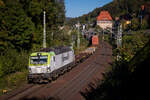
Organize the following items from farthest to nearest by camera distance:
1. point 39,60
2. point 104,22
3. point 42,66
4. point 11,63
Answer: point 104,22, point 11,63, point 39,60, point 42,66

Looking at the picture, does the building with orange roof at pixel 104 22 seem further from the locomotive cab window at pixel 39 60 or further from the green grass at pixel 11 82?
the locomotive cab window at pixel 39 60

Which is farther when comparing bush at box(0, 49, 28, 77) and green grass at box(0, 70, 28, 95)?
bush at box(0, 49, 28, 77)

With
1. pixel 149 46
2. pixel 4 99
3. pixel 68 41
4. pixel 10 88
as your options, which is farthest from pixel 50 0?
pixel 149 46

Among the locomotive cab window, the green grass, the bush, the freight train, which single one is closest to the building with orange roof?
the bush

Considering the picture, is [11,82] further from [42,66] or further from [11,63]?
[42,66]

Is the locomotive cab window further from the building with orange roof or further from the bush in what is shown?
the building with orange roof

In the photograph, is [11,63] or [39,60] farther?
[11,63]

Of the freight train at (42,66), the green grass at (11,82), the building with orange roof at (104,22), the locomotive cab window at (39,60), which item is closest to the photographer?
the green grass at (11,82)

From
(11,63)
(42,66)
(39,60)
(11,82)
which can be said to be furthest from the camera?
(11,63)

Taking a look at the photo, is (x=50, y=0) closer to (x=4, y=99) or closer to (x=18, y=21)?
(x=18, y=21)

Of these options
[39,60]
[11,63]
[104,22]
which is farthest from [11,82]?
[104,22]

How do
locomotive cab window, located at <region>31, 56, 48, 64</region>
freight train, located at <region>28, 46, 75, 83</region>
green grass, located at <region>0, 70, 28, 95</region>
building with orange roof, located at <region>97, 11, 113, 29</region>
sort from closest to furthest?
green grass, located at <region>0, 70, 28, 95</region>
freight train, located at <region>28, 46, 75, 83</region>
locomotive cab window, located at <region>31, 56, 48, 64</region>
building with orange roof, located at <region>97, 11, 113, 29</region>

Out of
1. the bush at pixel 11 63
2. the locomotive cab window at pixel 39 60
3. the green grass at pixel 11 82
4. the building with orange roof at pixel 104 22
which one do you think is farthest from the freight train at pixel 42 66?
the building with orange roof at pixel 104 22

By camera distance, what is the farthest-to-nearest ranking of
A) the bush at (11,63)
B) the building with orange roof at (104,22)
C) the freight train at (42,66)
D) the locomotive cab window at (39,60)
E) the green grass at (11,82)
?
the building with orange roof at (104,22) < the bush at (11,63) < the locomotive cab window at (39,60) < the freight train at (42,66) < the green grass at (11,82)
